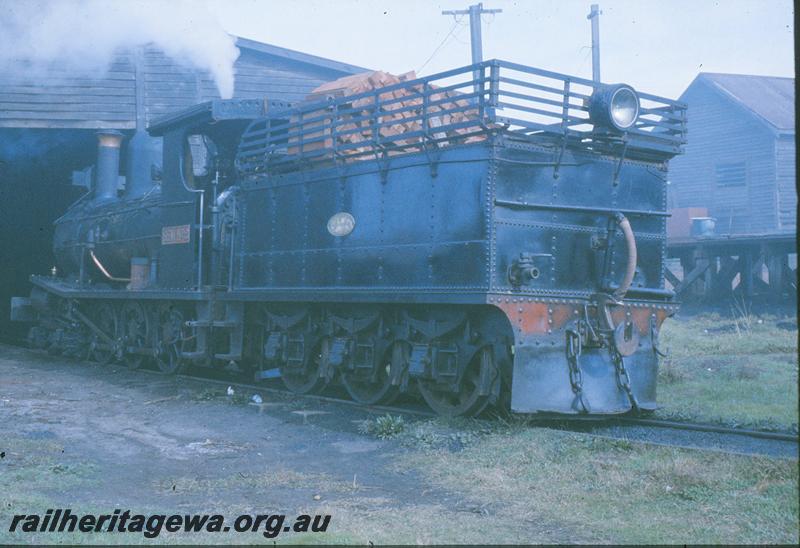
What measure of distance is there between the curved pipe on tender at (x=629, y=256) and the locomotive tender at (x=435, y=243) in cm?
1

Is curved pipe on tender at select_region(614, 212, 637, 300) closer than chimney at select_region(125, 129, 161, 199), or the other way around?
curved pipe on tender at select_region(614, 212, 637, 300)

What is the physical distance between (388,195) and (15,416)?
4.73m

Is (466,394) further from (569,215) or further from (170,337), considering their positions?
(170,337)

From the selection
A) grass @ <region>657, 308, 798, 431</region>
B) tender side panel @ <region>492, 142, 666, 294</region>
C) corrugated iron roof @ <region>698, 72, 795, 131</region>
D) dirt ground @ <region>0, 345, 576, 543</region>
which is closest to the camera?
dirt ground @ <region>0, 345, 576, 543</region>

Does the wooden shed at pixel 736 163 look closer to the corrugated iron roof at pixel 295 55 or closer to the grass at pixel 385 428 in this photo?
the corrugated iron roof at pixel 295 55

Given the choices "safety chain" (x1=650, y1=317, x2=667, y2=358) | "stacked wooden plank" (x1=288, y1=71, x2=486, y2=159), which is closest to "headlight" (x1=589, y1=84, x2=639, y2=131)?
"stacked wooden plank" (x1=288, y1=71, x2=486, y2=159)

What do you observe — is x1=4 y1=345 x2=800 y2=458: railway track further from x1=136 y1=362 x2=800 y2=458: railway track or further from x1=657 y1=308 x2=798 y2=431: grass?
x1=657 y1=308 x2=798 y2=431: grass

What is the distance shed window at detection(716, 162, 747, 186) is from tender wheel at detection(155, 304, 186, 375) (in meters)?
26.9

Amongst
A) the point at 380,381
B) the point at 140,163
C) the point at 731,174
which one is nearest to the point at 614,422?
the point at 380,381

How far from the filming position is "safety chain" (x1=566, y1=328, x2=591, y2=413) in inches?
322

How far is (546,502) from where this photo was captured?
558 centimetres

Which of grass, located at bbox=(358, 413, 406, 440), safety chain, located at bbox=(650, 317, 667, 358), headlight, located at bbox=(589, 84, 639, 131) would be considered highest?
headlight, located at bbox=(589, 84, 639, 131)

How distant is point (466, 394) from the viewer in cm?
866

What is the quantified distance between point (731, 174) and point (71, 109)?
83.8 feet
